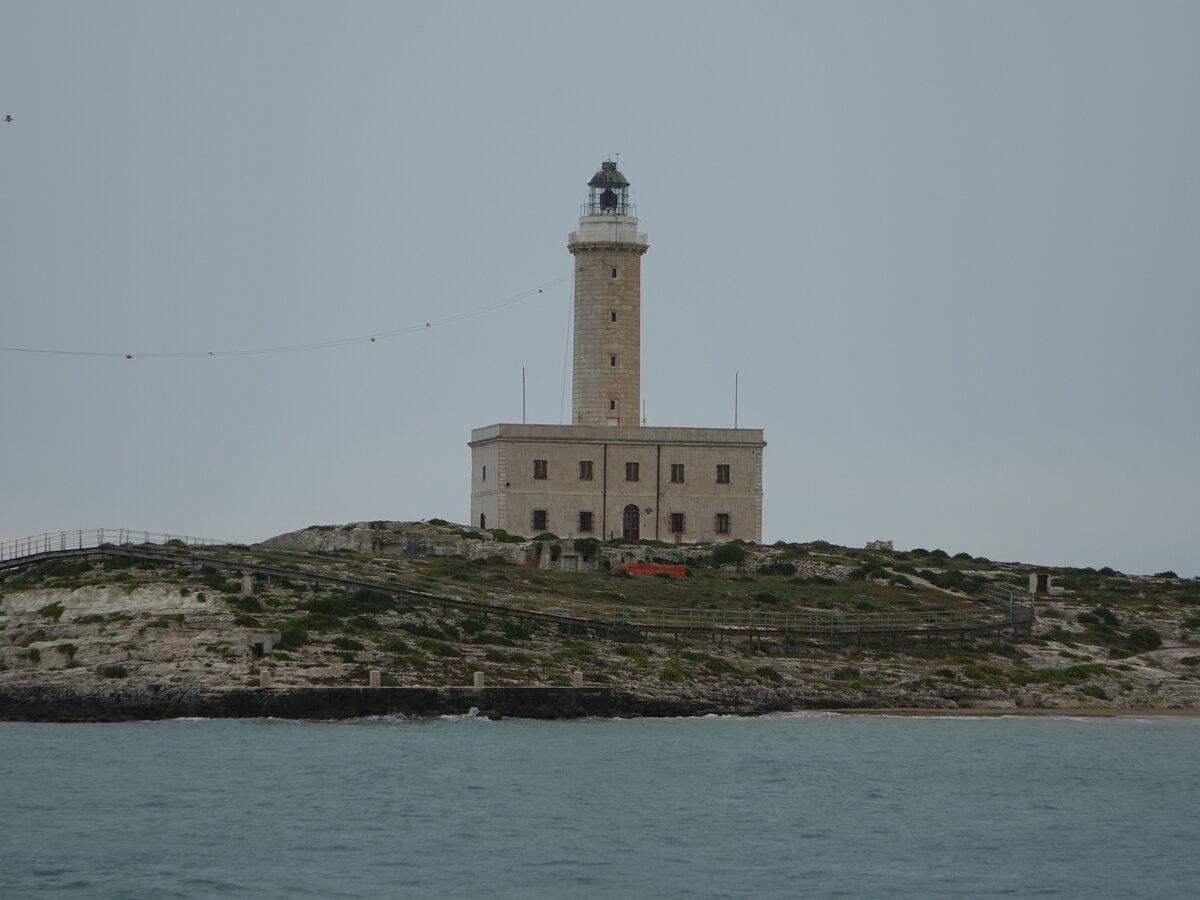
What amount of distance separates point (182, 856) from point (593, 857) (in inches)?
306

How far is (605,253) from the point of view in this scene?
85.1 metres

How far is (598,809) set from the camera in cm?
4253

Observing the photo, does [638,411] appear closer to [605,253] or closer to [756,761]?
[605,253]

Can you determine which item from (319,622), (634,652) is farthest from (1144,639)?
(319,622)

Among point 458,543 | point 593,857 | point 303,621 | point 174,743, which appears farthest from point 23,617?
point 593,857

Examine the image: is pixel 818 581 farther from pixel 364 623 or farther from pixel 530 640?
pixel 364 623

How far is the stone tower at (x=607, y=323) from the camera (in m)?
84.6

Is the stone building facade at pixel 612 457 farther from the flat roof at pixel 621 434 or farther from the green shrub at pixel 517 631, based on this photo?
the green shrub at pixel 517 631

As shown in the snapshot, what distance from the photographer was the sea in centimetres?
3547

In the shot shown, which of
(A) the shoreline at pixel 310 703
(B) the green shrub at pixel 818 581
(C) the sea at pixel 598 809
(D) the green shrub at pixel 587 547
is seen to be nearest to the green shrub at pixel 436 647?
(A) the shoreline at pixel 310 703

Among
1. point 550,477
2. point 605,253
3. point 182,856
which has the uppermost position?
point 605,253

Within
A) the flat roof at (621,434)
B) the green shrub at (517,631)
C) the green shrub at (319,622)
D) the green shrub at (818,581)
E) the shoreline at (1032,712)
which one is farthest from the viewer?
the flat roof at (621,434)

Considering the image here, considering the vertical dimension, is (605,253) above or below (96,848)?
above

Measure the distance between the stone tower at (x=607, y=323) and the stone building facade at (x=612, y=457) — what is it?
4 centimetres
